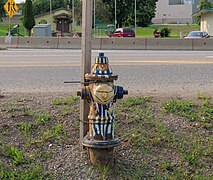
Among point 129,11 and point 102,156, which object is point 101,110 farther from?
point 129,11

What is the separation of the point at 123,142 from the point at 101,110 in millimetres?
706

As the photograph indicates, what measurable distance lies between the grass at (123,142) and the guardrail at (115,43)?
65.7ft

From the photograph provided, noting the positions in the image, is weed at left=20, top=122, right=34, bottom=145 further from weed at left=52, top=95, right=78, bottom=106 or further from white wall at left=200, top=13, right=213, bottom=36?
white wall at left=200, top=13, right=213, bottom=36

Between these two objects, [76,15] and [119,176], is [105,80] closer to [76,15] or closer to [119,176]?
[119,176]

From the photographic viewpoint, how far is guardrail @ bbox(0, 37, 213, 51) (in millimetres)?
25562

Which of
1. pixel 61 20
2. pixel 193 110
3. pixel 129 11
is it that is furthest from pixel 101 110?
pixel 61 20

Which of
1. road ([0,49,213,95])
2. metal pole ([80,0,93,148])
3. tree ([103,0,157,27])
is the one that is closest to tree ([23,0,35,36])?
tree ([103,0,157,27])

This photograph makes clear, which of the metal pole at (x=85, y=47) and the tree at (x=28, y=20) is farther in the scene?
the tree at (x=28, y=20)

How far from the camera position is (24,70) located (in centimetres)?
1144

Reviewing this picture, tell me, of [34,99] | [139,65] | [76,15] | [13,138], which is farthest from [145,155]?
[76,15]

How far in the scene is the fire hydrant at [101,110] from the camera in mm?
4160

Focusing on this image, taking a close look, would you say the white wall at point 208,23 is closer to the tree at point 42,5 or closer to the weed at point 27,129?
the weed at point 27,129

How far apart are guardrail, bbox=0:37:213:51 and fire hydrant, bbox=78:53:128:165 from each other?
21246 mm

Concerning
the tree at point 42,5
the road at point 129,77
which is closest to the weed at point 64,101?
the road at point 129,77
